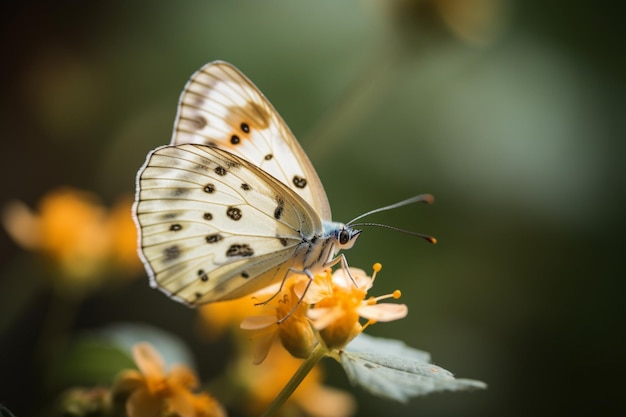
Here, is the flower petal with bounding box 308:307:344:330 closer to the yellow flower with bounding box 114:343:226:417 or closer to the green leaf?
the green leaf

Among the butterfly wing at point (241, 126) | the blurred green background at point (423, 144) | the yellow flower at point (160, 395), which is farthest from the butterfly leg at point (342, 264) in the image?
the blurred green background at point (423, 144)

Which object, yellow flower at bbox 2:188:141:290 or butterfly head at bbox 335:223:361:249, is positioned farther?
yellow flower at bbox 2:188:141:290

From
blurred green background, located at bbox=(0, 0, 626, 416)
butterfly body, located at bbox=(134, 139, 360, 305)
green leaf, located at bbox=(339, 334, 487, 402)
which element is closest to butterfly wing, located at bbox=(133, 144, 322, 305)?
butterfly body, located at bbox=(134, 139, 360, 305)

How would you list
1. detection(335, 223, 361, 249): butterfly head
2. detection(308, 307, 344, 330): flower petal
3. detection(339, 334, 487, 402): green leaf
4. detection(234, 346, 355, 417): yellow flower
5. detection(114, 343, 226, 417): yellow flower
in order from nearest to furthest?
detection(339, 334, 487, 402): green leaf
detection(308, 307, 344, 330): flower petal
detection(114, 343, 226, 417): yellow flower
detection(335, 223, 361, 249): butterfly head
detection(234, 346, 355, 417): yellow flower

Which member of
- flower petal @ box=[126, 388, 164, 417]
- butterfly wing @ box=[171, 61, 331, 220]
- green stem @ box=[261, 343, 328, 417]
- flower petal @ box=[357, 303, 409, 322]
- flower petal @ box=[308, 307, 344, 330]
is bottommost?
flower petal @ box=[126, 388, 164, 417]

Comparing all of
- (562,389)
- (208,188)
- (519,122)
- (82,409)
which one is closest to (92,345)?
(82,409)

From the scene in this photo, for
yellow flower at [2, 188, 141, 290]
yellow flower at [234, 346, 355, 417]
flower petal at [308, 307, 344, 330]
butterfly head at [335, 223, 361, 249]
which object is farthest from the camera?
yellow flower at [2, 188, 141, 290]

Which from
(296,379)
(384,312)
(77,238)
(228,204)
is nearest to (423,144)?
(77,238)

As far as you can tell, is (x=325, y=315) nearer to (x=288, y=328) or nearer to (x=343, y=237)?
(x=288, y=328)
